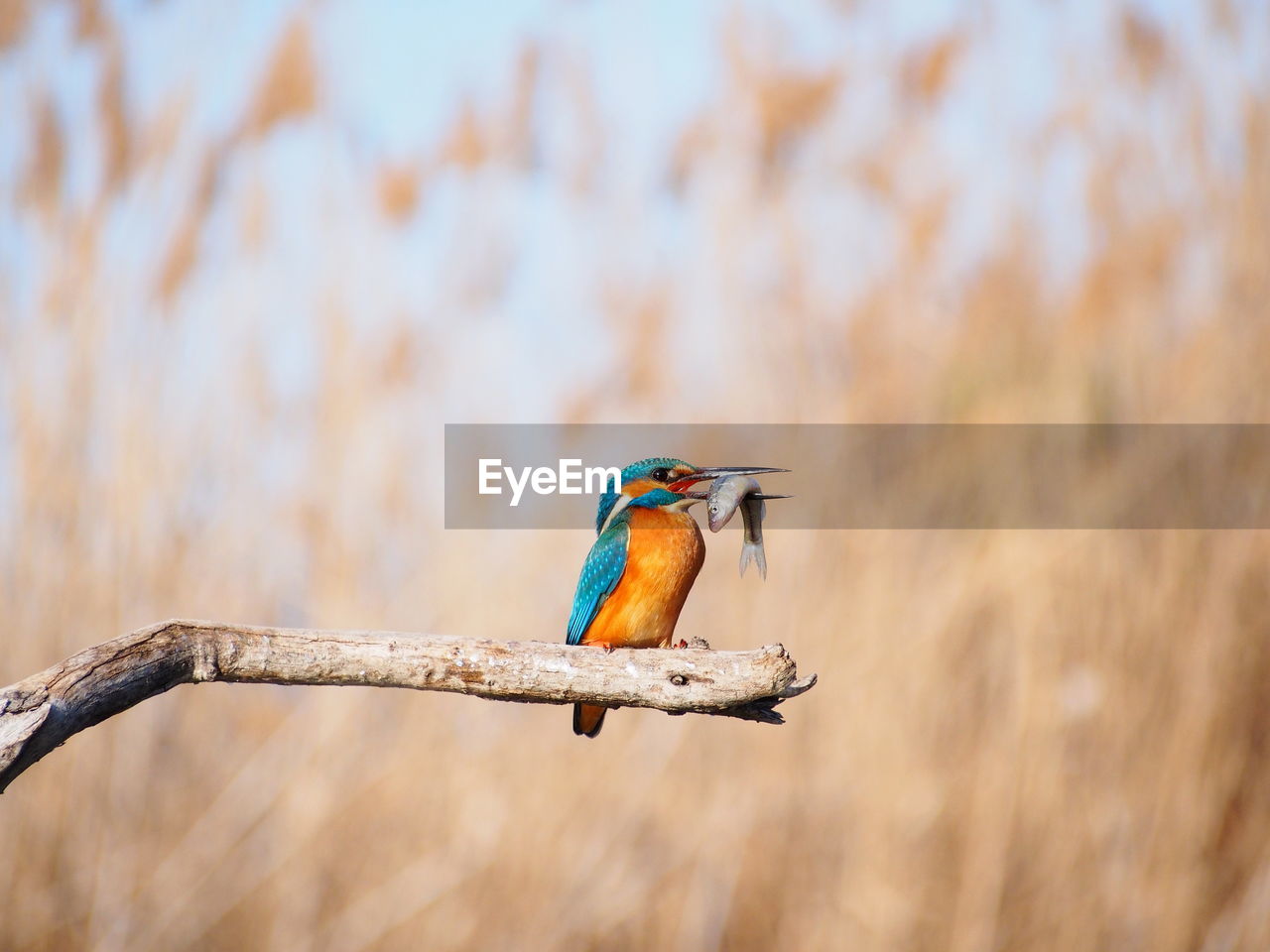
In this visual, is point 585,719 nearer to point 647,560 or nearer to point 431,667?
point 647,560

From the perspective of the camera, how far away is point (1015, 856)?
129 inches

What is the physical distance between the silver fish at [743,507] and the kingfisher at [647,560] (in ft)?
1.16

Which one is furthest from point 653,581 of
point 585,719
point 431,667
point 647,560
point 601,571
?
point 431,667

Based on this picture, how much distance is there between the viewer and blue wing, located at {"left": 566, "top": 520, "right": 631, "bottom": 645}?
6.21 ft

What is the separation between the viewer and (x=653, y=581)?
180cm

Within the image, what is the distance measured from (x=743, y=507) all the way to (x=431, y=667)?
449 mm

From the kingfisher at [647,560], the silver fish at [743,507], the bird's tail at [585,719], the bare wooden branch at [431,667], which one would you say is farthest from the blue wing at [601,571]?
the bare wooden branch at [431,667]

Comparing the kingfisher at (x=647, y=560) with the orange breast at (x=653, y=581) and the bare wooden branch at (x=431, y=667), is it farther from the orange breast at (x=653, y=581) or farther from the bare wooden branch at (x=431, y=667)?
the bare wooden branch at (x=431, y=667)

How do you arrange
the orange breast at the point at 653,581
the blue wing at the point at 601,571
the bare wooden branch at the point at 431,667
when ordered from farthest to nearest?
the blue wing at the point at 601,571 → the orange breast at the point at 653,581 → the bare wooden branch at the point at 431,667

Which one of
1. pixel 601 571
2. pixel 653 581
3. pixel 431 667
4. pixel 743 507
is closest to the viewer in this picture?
pixel 431 667

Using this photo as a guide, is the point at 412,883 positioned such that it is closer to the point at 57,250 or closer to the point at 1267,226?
the point at 57,250

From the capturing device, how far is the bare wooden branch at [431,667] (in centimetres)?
118

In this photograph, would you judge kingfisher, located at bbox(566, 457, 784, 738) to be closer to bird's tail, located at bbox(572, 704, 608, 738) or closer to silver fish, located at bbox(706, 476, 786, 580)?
bird's tail, located at bbox(572, 704, 608, 738)

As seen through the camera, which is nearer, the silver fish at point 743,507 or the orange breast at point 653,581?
the silver fish at point 743,507
